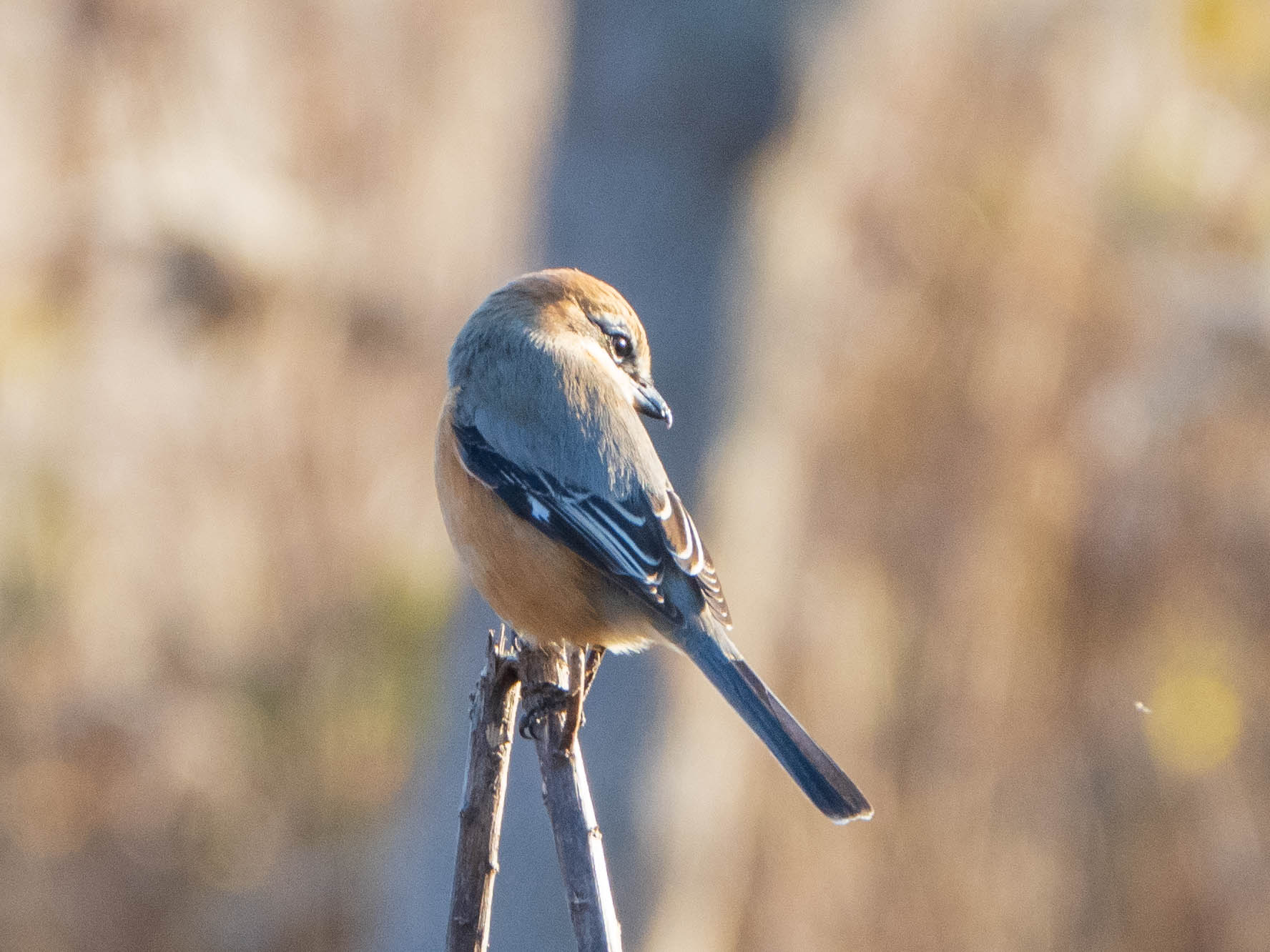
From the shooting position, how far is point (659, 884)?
12.2 ft

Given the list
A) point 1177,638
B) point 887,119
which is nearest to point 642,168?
point 887,119

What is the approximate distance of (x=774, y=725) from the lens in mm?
2023

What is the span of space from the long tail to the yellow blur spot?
297 centimetres

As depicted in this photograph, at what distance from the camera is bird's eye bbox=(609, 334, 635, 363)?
104 inches

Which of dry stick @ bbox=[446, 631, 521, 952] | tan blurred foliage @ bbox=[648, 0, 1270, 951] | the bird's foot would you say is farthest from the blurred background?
dry stick @ bbox=[446, 631, 521, 952]

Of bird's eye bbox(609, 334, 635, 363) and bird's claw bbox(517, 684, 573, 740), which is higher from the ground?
bird's eye bbox(609, 334, 635, 363)

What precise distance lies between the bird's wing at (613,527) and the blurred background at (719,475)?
4.97 ft

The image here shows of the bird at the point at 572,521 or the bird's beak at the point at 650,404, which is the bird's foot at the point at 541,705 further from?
the bird's beak at the point at 650,404

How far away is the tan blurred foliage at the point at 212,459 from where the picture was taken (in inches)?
197

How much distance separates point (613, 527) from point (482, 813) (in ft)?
2.63

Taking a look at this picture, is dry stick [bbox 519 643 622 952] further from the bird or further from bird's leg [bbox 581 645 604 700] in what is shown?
bird's leg [bbox 581 645 604 700]

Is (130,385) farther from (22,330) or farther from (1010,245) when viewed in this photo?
(1010,245)

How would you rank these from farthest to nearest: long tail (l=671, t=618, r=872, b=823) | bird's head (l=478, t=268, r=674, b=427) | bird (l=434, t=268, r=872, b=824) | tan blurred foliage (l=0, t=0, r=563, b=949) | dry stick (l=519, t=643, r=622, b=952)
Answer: tan blurred foliage (l=0, t=0, r=563, b=949) → bird's head (l=478, t=268, r=674, b=427) → bird (l=434, t=268, r=872, b=824) → long tail (l=671, t=618, r=872, b=823) → dry stick (l=519, t=643, r=622, b=952)

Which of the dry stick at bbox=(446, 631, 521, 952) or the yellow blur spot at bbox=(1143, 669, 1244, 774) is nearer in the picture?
the dry stick at bbox=(446, 631, 521, 952)
